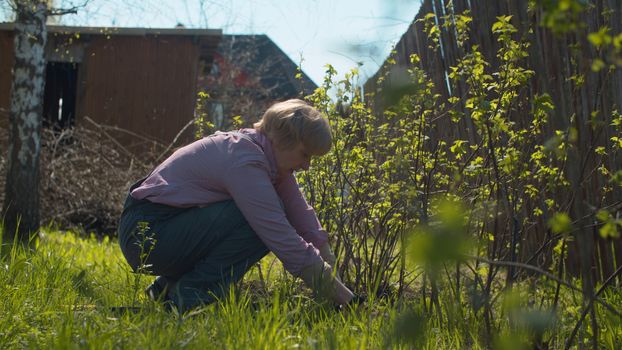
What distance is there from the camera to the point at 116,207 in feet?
26.7

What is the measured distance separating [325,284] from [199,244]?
0.66m

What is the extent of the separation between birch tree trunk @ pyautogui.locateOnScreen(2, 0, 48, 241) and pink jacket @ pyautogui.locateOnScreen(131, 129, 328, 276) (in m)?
3.57

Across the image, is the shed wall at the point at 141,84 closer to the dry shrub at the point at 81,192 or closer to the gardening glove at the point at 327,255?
the dry shrub at the point at 81,192

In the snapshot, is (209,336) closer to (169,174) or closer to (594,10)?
(169,174)

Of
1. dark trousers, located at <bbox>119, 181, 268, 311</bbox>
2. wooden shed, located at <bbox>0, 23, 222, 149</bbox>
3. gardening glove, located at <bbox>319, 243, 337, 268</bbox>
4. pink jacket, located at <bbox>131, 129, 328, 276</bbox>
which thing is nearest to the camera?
pink jacket, located at <bbox>131, 129, 328, 276</bbox>

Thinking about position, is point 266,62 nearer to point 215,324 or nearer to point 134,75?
point 134,75

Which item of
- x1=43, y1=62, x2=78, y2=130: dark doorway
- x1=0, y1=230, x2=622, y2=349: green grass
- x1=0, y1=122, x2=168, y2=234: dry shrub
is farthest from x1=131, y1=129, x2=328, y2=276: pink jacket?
x1=43, y1=62, x2=78, y2=130: dark doorway

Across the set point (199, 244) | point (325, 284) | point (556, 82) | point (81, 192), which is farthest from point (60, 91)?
point (325, 284)

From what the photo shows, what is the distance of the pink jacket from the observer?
119 inches

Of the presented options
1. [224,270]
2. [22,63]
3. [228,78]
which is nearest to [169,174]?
[224,270]

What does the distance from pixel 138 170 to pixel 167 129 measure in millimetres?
4656

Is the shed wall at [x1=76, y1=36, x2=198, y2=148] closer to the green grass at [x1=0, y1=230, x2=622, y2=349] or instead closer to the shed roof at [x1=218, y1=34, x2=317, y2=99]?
the shed roof at [x1=218, y1=34, x2=317, y2=99]

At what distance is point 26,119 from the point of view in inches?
272

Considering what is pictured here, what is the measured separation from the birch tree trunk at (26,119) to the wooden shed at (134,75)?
5.84 meters
